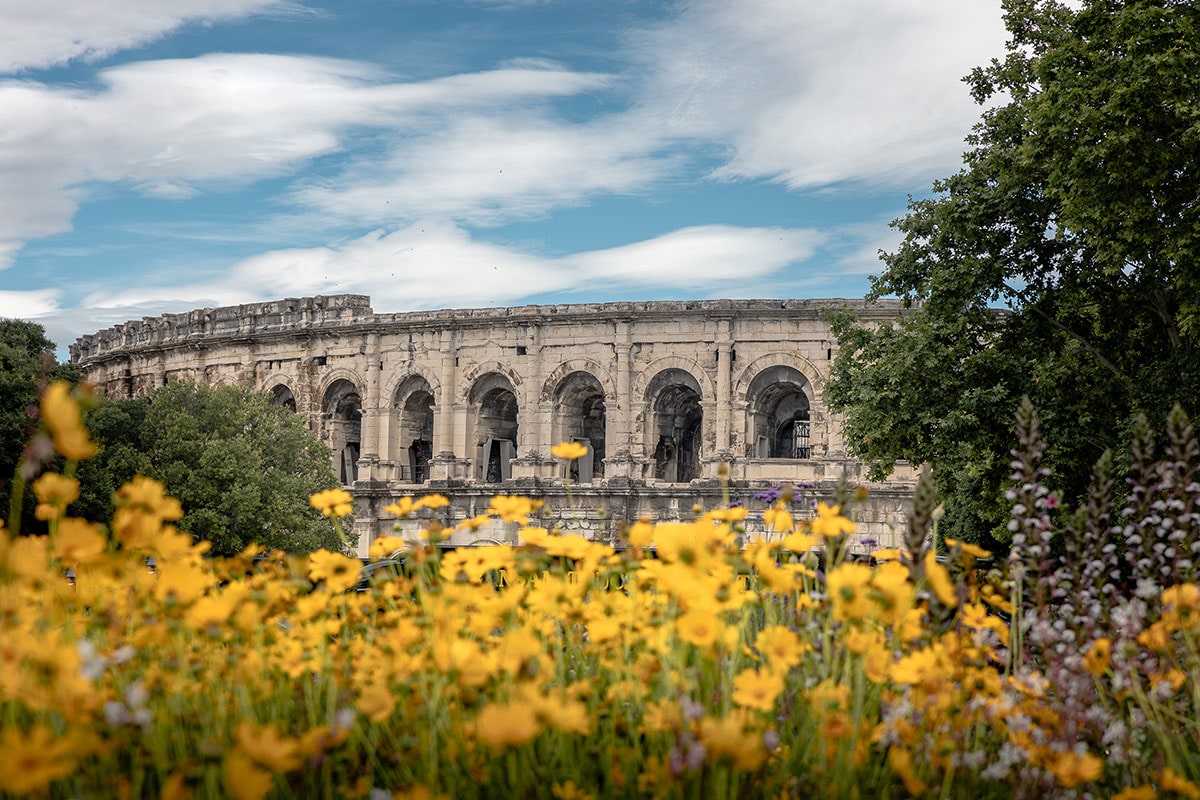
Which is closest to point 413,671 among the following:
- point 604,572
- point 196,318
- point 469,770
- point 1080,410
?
point 469,770

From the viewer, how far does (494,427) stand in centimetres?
4406

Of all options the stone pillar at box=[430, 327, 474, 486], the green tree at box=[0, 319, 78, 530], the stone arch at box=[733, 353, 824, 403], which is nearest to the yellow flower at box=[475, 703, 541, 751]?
the green tree at box=[0, 319, 78, 530]

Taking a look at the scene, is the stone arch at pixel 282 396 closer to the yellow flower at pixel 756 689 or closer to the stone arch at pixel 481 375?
the stone arch at pixel 481 375

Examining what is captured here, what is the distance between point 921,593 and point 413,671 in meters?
2.04

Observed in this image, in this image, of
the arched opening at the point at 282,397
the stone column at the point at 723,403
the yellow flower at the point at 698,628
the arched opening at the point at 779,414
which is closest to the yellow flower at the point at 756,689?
the yellow flower at the point at 698,628

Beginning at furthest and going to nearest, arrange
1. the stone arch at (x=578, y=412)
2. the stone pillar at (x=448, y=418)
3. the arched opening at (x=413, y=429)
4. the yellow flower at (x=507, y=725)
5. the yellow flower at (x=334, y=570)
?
the arched opening at (x=413, y=429)
the stone pillar at (x=448, y=418)
the stone arch at (x=578, y=412)
the yellow flower at (x=334, y=570)
the yellow flower at (x=507, y=725)

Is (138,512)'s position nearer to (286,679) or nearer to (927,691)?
(286,679)

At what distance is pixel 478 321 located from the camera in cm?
4250

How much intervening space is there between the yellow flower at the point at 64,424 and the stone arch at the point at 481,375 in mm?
38811

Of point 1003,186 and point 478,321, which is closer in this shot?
point 1003,186

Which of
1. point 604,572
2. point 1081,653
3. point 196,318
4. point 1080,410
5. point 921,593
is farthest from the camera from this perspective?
point 196,318

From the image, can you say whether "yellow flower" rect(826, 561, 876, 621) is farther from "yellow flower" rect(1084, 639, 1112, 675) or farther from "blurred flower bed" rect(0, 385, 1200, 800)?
"yellow flower" rect(1084, 639, 1112, 675)

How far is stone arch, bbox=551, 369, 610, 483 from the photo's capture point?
41.6 metres

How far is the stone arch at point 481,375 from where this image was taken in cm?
4209
